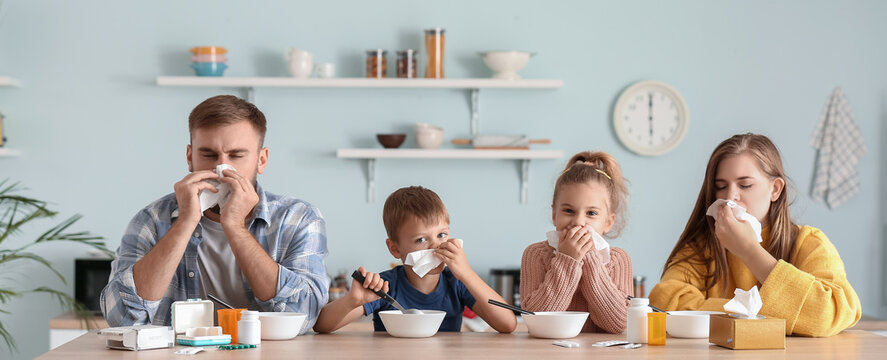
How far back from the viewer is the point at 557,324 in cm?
170

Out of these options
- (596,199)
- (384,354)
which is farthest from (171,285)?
(596,199)

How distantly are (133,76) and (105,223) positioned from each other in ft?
2.33

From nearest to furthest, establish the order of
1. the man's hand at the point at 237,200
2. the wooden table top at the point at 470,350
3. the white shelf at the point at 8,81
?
the wooden table top at the point at 470,350
the man's hand at the point at 237,200
the white shelf at the point at 8,81

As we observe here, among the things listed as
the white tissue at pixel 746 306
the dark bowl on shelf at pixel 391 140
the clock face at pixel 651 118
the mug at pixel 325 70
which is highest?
the mug at pixel 325 70

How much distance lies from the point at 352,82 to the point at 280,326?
7.90ft

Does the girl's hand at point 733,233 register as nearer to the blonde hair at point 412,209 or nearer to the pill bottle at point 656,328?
the pill bottle at point 656,328

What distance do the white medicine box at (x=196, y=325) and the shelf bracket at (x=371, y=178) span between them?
97.3 inches

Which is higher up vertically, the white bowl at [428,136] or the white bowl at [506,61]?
the white bowl at [506,61]

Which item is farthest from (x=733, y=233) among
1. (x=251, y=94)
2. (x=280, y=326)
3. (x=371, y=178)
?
(x=251, y=94)

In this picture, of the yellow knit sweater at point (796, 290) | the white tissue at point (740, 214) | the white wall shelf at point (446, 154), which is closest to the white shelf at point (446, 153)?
the white wall shelf at point (446, 154)

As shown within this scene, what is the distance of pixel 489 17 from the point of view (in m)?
4.17

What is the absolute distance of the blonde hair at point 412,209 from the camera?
191 cm

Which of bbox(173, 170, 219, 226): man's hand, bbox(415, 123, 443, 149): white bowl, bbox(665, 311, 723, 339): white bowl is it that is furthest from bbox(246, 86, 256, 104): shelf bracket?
bbox(665, 311, 723, 339): white bowl

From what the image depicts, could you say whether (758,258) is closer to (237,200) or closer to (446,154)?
(237,200)
